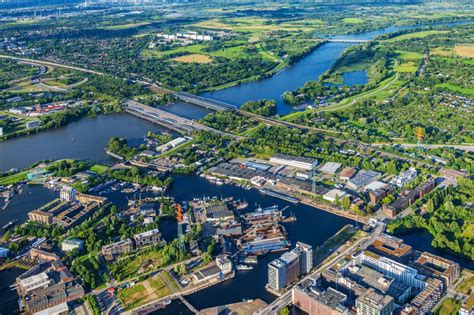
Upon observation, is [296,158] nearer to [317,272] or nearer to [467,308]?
[317,272]

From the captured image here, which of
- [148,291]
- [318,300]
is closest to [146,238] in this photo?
[148,291]

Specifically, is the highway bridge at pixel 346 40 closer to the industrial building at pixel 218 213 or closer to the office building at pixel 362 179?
the office building at pixel 362 179

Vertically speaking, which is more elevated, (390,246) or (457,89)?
(457,89)

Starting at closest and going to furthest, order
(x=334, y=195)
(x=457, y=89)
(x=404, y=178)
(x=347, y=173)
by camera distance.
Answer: (x=334, y=195) → (x=404, y=178) → (x=347, y=173) → (x=457, y=89)

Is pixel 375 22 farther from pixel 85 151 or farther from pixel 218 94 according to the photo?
pixel 85 151

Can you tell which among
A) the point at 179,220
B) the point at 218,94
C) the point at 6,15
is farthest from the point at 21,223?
the point at 6,15

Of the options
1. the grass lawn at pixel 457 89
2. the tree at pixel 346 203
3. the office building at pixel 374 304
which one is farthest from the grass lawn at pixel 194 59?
the office building at pixel 374 304

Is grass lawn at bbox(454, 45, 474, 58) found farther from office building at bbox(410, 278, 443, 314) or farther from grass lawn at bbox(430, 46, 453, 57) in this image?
office building at bbox(410, 278, 443, 314)
